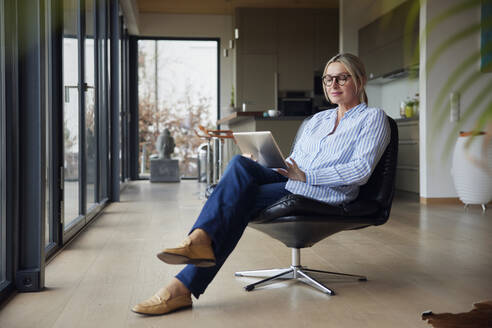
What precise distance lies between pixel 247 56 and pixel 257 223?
308 inches

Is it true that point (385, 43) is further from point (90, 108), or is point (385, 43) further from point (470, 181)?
point (90, 108)

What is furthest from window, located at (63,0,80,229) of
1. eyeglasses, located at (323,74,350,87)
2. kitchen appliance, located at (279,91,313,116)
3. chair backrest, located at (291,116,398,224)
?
kitchen appliance, located at (279,91,313,116)

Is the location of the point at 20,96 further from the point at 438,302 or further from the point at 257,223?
the point at 438,302

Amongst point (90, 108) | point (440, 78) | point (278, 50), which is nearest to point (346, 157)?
point (90, 108)

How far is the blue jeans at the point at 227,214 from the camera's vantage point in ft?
6.46

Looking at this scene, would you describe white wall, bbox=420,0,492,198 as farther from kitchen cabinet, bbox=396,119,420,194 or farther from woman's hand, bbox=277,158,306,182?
woman's hand, bbox=277,158,306,182

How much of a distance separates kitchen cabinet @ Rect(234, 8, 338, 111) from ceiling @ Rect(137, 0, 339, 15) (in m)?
0.10

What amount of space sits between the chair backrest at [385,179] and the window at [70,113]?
1.99m

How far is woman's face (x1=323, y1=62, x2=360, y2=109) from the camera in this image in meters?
2.35

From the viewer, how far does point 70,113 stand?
12.0 ft

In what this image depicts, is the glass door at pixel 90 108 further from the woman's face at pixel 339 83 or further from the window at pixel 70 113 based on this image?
the woman's face at pixel 339 83

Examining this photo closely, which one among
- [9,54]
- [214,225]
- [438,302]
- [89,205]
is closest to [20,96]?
[9,54]

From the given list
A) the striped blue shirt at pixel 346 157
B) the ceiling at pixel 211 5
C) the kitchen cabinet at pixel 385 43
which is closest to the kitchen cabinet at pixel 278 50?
the ceiling at pixel 211 5

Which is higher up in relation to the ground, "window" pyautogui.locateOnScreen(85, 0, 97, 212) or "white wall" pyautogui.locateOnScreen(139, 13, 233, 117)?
"white wall" pyautogui.locateOnScreen(139, 13, 233, 117)
